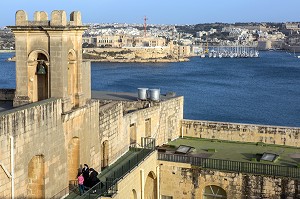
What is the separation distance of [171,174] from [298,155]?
4959 millimetres

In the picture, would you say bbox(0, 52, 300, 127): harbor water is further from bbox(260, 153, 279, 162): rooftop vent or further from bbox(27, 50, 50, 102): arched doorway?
bbox(27, 50, 50, 102): arched doorway

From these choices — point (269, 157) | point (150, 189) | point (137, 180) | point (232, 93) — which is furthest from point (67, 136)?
point (232, 93)

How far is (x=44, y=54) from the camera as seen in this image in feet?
40.9

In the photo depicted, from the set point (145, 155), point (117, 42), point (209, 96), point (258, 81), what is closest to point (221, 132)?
point (145, 155)

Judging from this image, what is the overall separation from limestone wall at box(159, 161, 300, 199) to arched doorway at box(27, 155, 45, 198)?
255 inches

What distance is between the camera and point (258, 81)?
81875mm

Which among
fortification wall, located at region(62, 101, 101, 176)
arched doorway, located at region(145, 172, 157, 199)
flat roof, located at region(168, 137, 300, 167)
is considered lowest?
arched doorway, located at region(145, 172, 157, 199)

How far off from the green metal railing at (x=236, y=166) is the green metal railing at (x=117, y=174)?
3.01ft

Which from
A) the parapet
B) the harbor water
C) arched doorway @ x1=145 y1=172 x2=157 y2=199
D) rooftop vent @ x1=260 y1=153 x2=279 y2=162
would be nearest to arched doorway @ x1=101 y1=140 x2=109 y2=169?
arched doorway @ x1=145 y1=172 x2=157 y2=199

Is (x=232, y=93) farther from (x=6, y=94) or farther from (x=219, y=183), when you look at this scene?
(x=6, y=94)

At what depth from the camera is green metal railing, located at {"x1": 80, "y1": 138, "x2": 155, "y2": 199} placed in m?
12.3

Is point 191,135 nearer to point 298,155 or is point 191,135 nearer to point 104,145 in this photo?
point 298,155

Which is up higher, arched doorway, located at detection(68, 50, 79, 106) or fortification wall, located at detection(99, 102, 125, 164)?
arched doorway, located at detection(68, 50, 79, 106)

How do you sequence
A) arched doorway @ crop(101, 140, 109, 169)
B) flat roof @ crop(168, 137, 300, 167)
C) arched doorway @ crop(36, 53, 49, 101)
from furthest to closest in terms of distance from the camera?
flat roof @ crop(168, 137, 300, 167) < arched doorway @ crop(101, 140, 109, 169) < arched doorway @ crop(36, 53, 49, 101)
